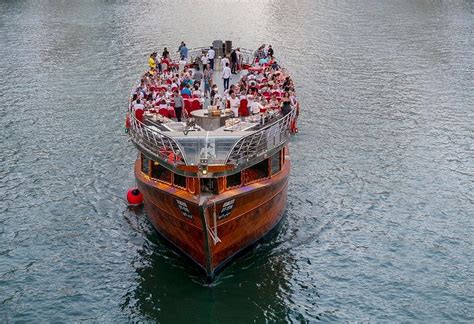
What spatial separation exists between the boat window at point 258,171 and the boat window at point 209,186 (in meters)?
2.91

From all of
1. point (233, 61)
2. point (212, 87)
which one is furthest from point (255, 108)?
point (233, 61)

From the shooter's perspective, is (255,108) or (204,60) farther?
(204,60)

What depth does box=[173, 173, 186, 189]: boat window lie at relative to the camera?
33594mm

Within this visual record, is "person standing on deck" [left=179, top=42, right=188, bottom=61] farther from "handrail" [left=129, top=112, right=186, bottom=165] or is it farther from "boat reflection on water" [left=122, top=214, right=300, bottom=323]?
"boat reflection on water" [left=122, top=214, right=300, bottom=323]

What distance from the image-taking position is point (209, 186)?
107ft

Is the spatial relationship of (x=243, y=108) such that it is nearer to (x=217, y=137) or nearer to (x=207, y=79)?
(x=217, y=137)

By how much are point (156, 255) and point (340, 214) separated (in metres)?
11.6

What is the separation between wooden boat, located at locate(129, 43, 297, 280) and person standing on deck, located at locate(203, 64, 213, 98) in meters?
9.46

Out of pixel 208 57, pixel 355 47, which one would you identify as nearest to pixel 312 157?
pixel 208 57

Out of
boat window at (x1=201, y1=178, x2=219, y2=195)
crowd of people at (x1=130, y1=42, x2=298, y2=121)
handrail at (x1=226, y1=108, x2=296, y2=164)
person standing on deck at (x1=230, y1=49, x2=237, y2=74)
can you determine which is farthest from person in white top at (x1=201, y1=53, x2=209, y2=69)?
boat window at (x1=201, y1=178, x2=219, y2=195)

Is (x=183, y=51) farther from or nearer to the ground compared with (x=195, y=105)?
farther from the ground

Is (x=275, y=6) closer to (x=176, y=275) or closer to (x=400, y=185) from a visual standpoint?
(x=400, y=185)

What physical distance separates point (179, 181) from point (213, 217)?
3002mm

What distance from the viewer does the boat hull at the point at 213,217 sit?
3216 cm
